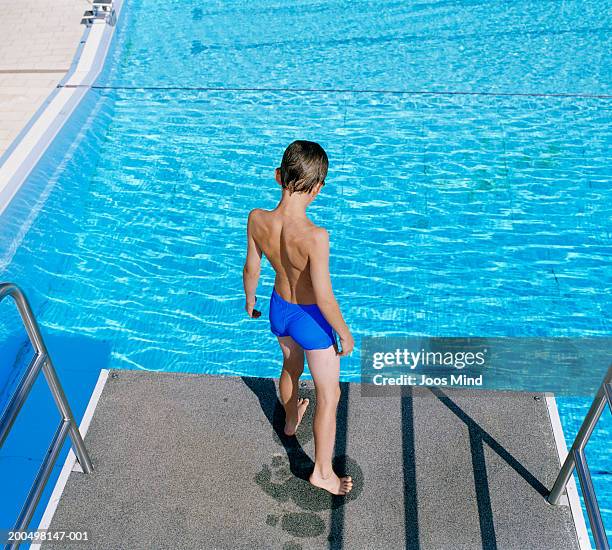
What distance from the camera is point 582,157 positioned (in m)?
6.50

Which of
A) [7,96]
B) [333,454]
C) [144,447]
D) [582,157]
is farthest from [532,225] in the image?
[7,96]

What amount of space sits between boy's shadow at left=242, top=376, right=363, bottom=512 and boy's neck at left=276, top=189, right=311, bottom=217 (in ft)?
4.22

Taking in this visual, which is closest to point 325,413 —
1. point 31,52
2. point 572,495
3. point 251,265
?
point 251,265

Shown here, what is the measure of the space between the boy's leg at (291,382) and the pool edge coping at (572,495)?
123 cm

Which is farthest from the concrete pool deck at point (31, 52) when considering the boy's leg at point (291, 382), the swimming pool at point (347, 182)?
the boy's leg at point (291, 382)

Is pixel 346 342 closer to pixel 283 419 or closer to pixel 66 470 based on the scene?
pixel 283 419

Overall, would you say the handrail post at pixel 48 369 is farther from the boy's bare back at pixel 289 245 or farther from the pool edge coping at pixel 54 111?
the pool edge coping at pixel 54 111

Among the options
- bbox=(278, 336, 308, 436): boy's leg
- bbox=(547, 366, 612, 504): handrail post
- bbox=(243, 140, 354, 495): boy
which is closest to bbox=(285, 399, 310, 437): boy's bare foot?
bbox=(278, 336, 308, 436): boy's leg

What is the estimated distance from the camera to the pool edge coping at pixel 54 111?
19.5 ft

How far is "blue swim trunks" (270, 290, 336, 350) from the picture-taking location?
2844 millimetres

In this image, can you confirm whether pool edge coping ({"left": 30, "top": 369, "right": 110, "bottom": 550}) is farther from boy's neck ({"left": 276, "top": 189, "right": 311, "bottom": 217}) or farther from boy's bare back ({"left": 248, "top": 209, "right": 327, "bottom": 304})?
boy's neck ({"left": 276, "top": 189, "right": 311, "bottom": 217})

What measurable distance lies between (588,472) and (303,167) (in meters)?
1.61

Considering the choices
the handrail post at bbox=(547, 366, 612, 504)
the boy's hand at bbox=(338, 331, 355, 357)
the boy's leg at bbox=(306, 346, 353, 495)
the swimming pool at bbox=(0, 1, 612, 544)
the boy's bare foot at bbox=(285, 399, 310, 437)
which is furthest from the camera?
the swimming pool at bbox=(0, 1, 612, 544)

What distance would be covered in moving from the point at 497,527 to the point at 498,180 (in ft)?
12.7
